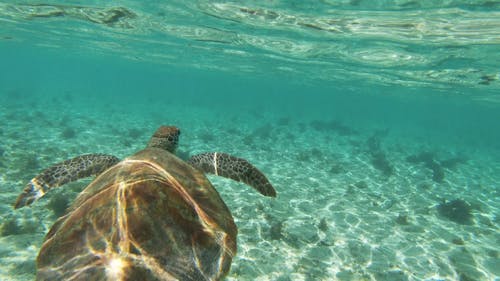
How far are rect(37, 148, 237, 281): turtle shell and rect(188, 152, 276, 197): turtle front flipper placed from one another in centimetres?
158

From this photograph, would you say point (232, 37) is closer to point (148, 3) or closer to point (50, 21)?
point (148, 3)

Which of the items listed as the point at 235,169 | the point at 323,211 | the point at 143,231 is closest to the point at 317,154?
the point at 323,211

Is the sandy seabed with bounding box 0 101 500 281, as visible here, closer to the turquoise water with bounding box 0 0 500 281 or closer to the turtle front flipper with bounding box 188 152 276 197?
the turquoise water with bounding box 0 0 500 281

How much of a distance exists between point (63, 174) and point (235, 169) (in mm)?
3561

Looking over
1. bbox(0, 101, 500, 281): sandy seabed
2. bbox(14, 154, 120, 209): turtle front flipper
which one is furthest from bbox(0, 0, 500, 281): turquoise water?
bbox(14, 154, 120, 209): turtle front flipper

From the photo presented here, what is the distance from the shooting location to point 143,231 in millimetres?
3695

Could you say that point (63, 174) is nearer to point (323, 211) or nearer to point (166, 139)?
point (166, 139)

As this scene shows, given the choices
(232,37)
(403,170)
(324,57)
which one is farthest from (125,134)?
(403,170)

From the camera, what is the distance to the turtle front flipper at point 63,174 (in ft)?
18.6

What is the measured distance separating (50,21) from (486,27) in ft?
104

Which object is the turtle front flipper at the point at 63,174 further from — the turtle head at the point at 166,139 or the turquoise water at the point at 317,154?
the turquoise water at the point at 317,154

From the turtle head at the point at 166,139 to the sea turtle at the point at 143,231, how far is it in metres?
1.24

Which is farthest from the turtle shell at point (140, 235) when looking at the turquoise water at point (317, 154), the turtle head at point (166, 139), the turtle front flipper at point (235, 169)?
the turquoise water at point (317, 154)

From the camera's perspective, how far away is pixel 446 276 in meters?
9.63
